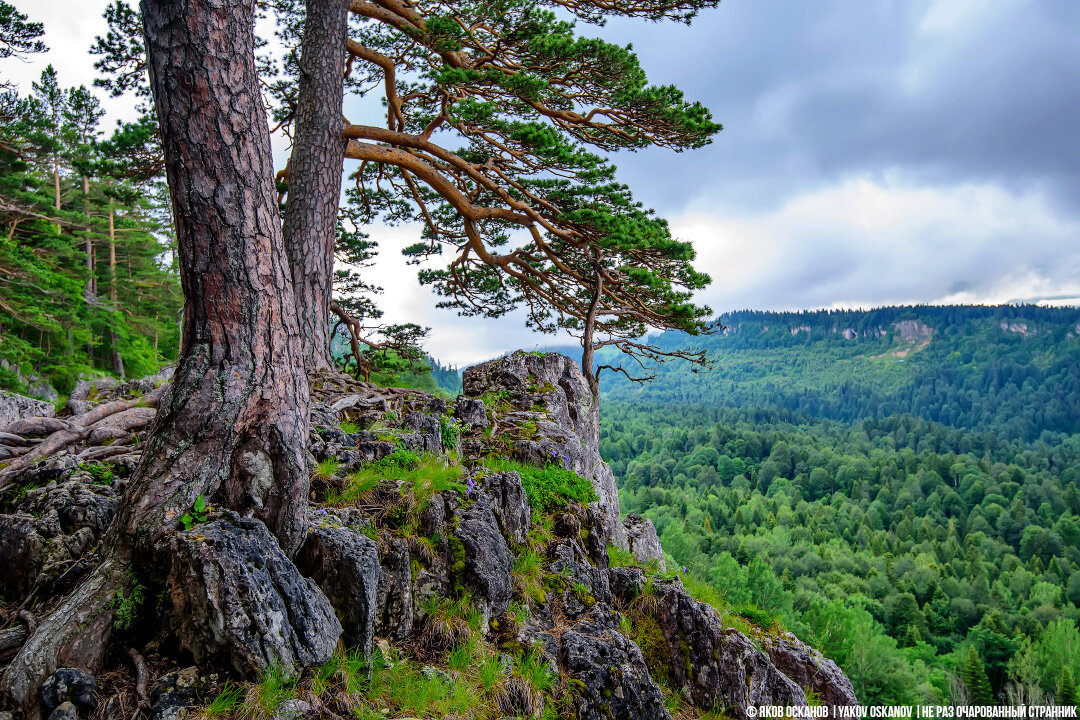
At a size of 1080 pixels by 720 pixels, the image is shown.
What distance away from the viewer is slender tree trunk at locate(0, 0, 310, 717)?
3578 millimetres

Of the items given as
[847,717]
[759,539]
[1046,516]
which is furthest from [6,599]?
[1046,516]

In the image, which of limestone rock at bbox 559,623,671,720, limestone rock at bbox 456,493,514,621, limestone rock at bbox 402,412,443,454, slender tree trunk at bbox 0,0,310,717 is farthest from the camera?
limestone rock at bbox 402,412,443,454

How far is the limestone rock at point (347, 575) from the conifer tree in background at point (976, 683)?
162 ft

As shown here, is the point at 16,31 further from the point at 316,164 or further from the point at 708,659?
the point at 708,659

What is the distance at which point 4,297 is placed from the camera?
1483 cm


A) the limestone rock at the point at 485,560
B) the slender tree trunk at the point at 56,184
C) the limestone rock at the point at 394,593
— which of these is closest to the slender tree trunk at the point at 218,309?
the limestone rock at the point at 394,593

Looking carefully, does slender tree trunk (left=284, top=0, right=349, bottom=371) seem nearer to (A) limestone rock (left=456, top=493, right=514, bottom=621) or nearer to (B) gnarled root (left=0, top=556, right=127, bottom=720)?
(A) limestone rock (left=456, top=493, right=514, bottom=621)

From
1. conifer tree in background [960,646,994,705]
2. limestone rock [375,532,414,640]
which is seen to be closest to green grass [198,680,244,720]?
limestone rock [375,532,414,640]

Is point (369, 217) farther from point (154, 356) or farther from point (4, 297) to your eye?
point (154, 356)

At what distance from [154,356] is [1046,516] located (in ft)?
377

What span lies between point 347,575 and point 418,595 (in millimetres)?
805

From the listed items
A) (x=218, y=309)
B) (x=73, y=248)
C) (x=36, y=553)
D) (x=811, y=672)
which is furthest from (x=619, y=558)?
(x=73, y=248)

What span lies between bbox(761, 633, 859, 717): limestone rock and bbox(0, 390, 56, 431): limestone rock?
9.20 m

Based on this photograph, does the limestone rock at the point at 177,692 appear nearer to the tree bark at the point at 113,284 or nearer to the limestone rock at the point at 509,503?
the limestone rock at the point at 509,503
